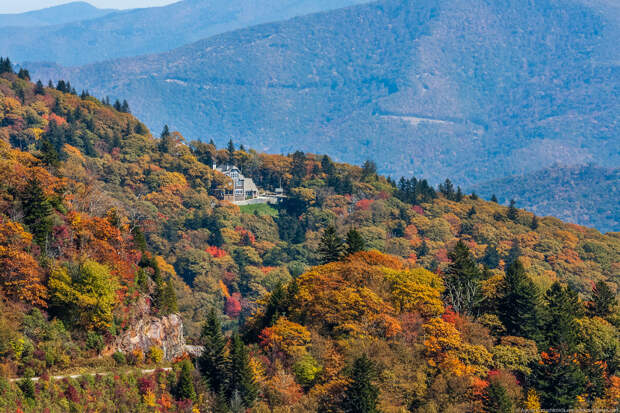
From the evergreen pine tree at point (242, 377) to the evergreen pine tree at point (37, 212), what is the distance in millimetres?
18109

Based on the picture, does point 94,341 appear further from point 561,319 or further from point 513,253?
point 513,253

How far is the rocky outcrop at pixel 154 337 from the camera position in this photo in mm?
61688

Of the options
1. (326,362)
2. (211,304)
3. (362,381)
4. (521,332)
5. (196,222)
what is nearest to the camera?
(362,381)

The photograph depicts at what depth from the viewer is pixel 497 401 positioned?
56125 millimetres

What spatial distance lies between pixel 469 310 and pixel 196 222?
279 ft

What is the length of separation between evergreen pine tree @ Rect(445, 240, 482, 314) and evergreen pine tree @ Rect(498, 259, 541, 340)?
260cm

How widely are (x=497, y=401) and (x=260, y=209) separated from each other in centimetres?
11592

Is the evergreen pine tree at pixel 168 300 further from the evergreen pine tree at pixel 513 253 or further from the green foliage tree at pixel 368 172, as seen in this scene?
the green foliage tree at pixel 368 172

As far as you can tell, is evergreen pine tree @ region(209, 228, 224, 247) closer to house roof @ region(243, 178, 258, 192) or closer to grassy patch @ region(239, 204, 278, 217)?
grassy patch @ region(239, 204, 278, 217)

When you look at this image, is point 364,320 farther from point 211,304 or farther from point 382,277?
point 211,304

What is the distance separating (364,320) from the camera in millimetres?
64312

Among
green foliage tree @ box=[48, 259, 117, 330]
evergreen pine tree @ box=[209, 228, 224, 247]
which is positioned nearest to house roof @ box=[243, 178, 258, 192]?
evergreen pine tree @ box=[209, 228, 224, 247]

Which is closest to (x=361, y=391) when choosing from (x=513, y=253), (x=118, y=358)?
(x=118, y=358)

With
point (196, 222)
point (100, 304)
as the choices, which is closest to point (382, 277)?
point (100, 304)
